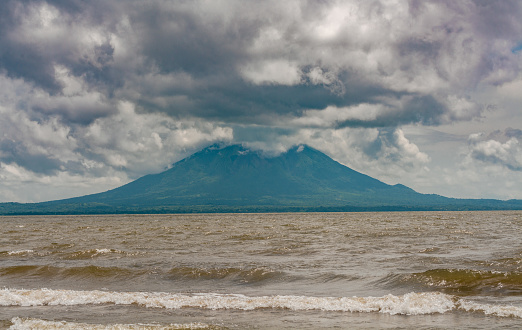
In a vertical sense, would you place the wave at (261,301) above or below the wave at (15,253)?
above

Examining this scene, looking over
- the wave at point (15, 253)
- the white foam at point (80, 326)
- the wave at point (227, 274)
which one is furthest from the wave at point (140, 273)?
the white foam at point (80, 326)

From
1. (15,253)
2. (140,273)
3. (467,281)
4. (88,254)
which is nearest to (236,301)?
(140,273)

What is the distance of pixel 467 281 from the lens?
20922mm

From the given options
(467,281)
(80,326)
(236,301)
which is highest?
(467,281)

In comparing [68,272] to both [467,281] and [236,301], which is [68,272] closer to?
[236,301]

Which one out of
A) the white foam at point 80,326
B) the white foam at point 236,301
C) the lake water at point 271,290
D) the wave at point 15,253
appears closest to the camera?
the white foam at point 80,326

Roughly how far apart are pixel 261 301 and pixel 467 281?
9.65m

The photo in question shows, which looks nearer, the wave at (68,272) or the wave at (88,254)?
the wave at (68,272)

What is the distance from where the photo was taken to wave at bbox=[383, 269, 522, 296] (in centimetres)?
1955

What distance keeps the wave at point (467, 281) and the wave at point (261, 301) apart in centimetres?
286

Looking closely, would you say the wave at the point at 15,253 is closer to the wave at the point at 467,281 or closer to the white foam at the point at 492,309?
the wave at the point at 467,281

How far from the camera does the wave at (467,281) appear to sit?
19.5 metres

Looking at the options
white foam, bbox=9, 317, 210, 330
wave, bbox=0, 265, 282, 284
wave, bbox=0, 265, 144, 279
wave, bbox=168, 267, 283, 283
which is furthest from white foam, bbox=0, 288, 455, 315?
wave, bbox=0, 265, 144, 279

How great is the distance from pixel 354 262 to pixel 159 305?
14.9 m
